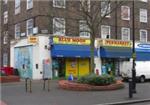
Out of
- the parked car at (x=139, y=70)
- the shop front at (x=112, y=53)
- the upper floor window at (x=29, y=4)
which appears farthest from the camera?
the shop front at (x=112, y=53)

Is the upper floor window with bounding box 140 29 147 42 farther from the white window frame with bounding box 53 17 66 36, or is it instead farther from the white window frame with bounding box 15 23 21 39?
the white window frame with bounding box 15 23 21 39

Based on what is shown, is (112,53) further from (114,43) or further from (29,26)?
(29,26)

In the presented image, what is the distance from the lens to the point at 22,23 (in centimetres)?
4525

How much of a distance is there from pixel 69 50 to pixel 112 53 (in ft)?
20.3

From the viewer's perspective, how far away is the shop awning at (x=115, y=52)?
1798 inches

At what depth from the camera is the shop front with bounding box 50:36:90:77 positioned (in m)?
41.6

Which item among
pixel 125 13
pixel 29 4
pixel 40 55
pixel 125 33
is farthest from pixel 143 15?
pixel 40 55

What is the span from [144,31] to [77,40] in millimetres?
11857

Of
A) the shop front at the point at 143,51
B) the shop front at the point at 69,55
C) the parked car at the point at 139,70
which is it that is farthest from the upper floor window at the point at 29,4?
the shop front at the point at 143,51

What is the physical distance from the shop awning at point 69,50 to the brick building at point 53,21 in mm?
1385

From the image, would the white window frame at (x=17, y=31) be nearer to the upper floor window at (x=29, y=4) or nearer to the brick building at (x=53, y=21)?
the brick building at (x=53, y=21)

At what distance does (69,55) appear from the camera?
140 feet

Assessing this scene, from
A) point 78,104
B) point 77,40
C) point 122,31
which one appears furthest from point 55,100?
point 122,31

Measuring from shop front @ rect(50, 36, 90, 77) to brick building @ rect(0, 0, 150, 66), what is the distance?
2.62 ft
